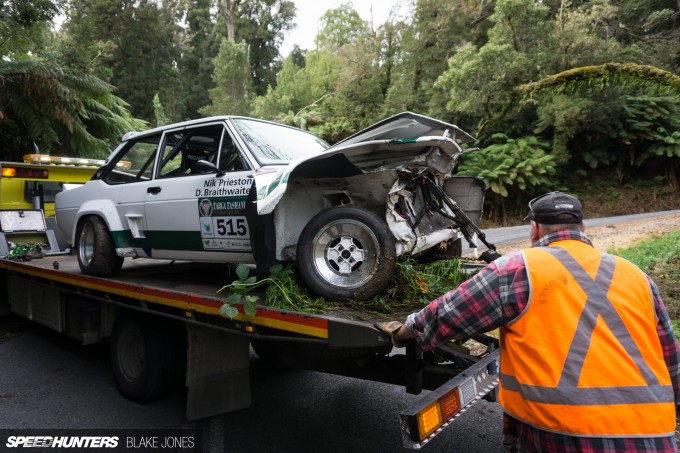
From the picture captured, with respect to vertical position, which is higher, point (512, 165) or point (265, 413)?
point (512, 165)

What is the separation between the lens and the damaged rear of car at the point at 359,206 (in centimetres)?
289

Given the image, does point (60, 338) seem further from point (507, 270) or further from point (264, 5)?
point (264, 5)

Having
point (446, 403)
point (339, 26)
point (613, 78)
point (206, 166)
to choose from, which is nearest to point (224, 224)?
point (206, 166)

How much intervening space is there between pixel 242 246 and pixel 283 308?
93cm

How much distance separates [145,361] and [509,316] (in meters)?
3.30

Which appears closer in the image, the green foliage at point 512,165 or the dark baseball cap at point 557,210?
the dark baseball cap at point 557,210

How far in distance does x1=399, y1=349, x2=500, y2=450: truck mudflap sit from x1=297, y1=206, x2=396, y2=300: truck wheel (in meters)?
0.78

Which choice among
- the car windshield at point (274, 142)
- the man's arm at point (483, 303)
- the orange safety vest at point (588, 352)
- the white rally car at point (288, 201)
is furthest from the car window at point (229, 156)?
the orange safety vest at point (588, 352)

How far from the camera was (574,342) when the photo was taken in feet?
5.30

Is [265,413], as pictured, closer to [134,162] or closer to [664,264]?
[134,162]

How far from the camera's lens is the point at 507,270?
177 cm

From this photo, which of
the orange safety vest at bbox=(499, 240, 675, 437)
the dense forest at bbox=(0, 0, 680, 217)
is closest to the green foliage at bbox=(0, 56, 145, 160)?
the dense forest at bbox=(0, 0, 680, 217)

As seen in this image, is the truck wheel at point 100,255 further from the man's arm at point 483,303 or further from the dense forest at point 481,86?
the dense forest at point 481,86

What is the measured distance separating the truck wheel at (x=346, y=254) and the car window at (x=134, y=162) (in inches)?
101
